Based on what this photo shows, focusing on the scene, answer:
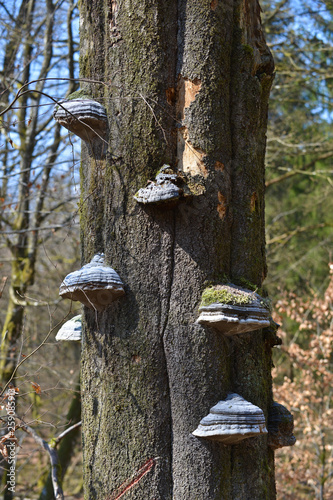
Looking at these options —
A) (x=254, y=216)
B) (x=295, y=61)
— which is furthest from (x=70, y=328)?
(x=295, y=61)

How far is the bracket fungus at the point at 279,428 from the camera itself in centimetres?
247

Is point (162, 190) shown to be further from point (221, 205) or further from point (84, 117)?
point (84, 117)

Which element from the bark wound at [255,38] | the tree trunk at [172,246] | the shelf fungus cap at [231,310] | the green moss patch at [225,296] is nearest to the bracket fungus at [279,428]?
the tree trunk at [172,246]

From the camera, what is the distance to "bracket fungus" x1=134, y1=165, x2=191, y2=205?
2252mm

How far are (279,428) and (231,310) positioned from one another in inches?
29.5

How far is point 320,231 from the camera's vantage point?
12.6 meters

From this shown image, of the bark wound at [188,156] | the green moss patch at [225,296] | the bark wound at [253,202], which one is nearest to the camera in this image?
the green moss patch at [225,296]

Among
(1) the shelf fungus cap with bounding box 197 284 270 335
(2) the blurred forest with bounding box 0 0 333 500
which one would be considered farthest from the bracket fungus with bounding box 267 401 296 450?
(2) the blurred forest with bounding box 0 0 333 500

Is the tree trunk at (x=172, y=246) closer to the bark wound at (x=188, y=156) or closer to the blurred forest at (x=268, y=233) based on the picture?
the bark wound at (x=188, y=156)

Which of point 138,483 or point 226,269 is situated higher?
point 226,269

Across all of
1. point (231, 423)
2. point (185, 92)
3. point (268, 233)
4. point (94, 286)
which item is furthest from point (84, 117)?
point (268, 233)

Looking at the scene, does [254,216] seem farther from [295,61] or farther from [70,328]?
[295,61]

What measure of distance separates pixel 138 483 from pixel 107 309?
31.2 inches

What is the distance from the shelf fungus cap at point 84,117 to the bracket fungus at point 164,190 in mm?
385
